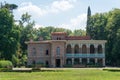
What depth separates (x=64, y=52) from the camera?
263 feet

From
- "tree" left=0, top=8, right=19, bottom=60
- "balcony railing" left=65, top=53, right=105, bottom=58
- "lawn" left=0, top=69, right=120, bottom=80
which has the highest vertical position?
"tree" left=0, top=8, right=19, bottom=60

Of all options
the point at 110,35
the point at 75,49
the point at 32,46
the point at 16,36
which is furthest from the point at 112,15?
the point at 16,36

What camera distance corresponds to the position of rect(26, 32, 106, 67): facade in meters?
79.8

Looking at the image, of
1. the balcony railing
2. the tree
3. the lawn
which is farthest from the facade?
the lawn

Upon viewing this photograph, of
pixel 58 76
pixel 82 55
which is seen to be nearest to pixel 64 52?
pixel 82 55

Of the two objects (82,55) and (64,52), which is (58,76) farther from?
(82,55)

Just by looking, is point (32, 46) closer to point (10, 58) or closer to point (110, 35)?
point (10, 58)

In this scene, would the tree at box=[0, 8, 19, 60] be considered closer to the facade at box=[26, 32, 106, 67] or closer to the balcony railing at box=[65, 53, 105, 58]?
the facade at box=[26, 32, 106, 67]

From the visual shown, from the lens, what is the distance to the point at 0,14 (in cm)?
7250

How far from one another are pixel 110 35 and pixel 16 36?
85.7 ft

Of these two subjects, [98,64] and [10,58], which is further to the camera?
[98,64]

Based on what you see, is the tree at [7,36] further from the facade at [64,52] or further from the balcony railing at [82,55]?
the balcony railing at [82,55]

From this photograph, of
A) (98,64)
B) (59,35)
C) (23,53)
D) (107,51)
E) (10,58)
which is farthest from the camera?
(23,53)

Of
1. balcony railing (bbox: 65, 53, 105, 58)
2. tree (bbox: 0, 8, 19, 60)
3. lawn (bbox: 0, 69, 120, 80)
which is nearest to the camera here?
lawn (bbox: 0, 69, 120, 80)
